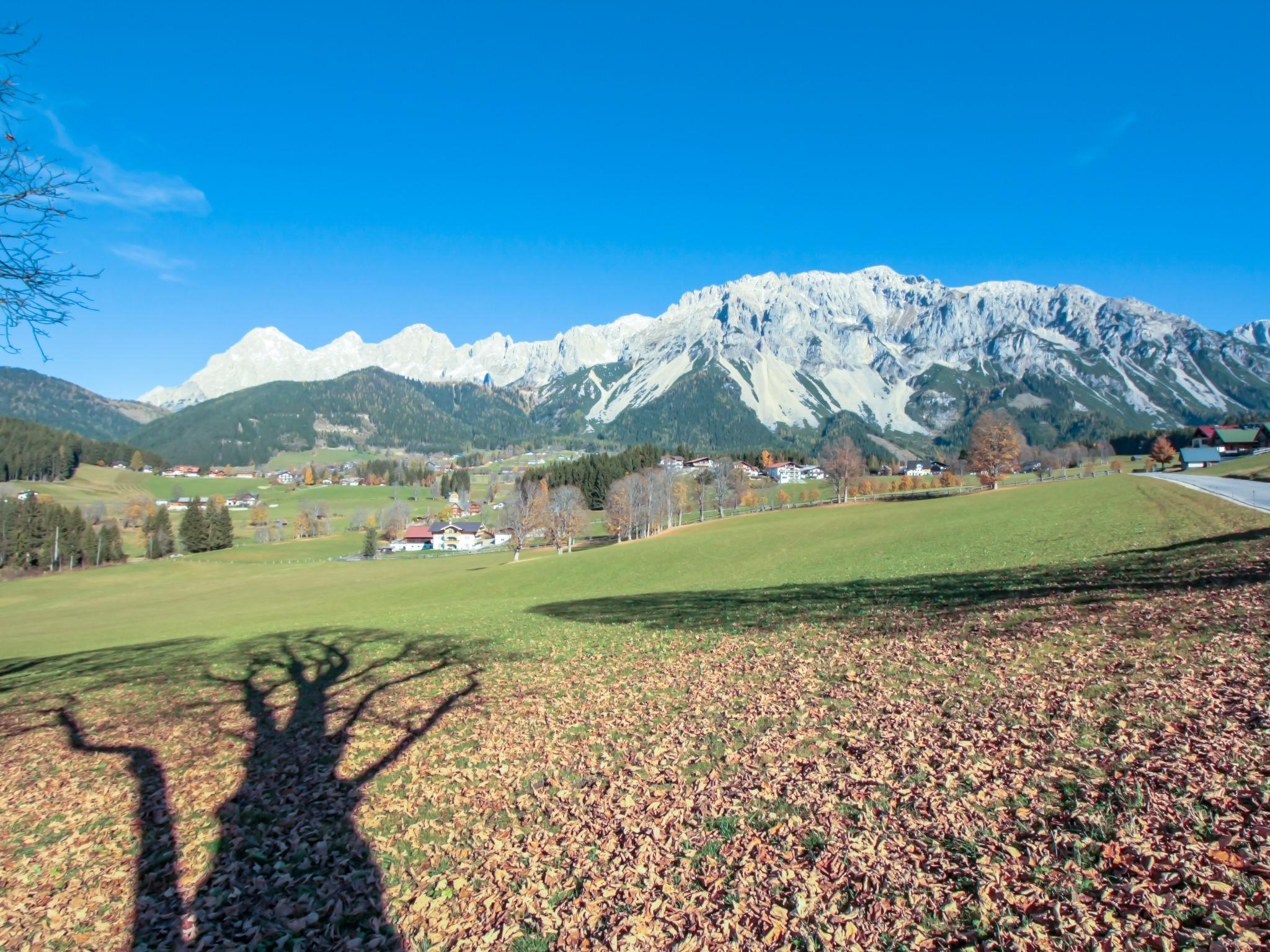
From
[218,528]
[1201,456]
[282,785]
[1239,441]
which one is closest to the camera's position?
[282,785]

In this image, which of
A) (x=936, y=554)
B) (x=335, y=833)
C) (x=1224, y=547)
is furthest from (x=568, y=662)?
(x=936, y=554)

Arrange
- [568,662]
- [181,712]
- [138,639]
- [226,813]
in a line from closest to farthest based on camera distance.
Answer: [226,813] → [181,712] → [568,662] → [138,639]

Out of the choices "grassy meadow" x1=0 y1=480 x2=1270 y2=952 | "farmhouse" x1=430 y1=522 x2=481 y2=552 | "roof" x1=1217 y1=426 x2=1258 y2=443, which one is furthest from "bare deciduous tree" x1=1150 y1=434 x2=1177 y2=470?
"farmhouse" x1=430 y1=522 x2=481 y2=552

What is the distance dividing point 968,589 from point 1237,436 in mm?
176161

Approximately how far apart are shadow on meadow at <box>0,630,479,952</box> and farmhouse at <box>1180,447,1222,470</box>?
150531 mm

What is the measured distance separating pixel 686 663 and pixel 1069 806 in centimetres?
912

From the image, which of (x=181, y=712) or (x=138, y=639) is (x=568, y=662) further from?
(x=138, y=639)

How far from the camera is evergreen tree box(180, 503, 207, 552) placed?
123 metres

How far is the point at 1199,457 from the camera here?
119500 millimetres

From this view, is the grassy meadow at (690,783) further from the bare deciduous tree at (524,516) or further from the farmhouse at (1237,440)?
the farmhouse at (1237,440)

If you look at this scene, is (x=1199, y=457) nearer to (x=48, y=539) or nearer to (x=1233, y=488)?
(x=1233, y=488)

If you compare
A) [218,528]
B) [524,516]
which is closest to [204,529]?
[218,528]

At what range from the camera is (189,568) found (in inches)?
3556

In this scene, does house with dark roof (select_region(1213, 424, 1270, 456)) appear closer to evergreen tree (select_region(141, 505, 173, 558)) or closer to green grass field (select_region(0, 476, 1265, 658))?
green grass field (select_region(0, 476, 1265, 658))
